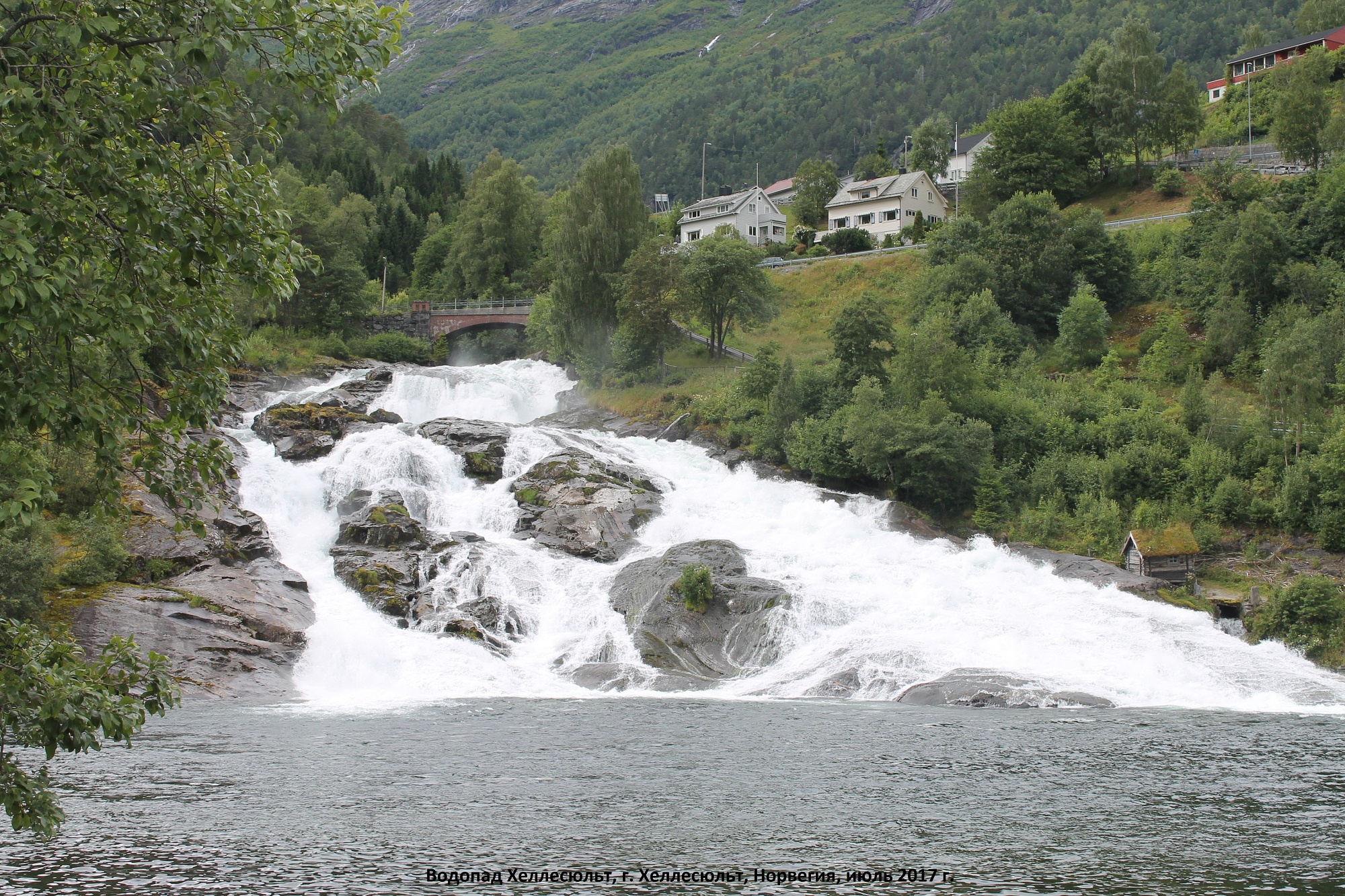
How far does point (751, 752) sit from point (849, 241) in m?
72.4

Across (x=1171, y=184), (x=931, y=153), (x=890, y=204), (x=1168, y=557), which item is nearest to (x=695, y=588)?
(x=1168, y=557)

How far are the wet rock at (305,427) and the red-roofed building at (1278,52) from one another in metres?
95.3

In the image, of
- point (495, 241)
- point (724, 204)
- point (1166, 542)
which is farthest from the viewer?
point (724, 204)

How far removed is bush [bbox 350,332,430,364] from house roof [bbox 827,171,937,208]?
143ft

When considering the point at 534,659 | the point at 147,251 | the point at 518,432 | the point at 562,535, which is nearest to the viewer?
the point at 147,251

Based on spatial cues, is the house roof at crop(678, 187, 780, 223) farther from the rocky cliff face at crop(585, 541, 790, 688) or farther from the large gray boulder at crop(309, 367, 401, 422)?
the rocky cliff face at crop(585, 541, 790, 688)

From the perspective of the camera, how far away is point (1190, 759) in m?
22.3

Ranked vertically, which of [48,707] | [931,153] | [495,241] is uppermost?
[931,153]

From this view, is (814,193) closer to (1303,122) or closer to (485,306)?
(485,306)

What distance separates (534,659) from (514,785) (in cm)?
1672

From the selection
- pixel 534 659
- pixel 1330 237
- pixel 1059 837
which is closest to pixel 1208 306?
pixel 1330 237

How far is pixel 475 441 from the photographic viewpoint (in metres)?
52.8

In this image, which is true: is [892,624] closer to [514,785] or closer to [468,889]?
[514,785]

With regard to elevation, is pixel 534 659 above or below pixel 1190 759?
below
